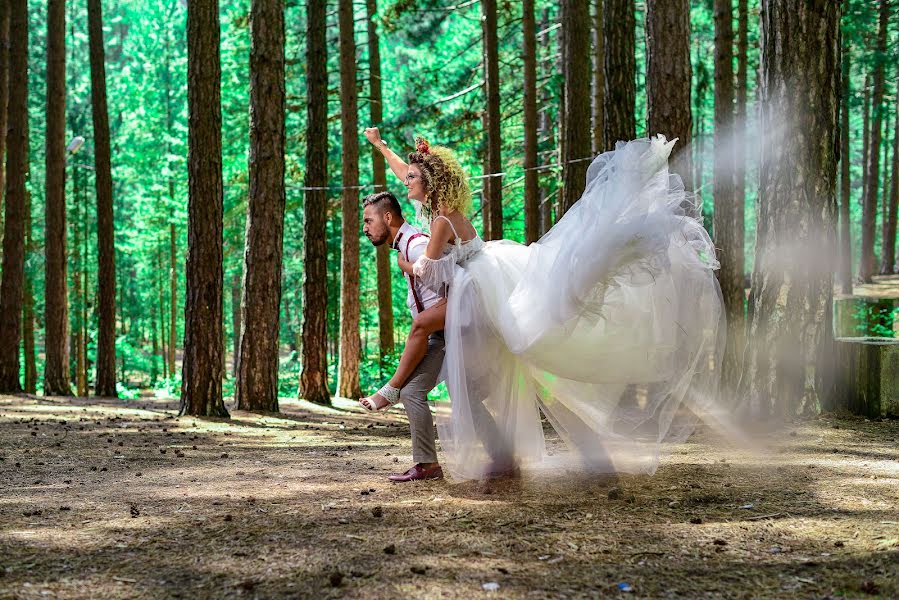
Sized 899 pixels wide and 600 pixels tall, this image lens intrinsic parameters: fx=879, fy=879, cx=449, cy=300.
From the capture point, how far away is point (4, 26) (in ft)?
51.7

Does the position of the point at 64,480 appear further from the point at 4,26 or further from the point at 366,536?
the point at 4,26

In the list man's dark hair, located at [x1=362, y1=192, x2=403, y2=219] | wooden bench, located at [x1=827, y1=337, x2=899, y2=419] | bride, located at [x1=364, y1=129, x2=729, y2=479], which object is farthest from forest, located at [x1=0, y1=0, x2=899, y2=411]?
man's dark hair, located at [x1=362, y1=192, x2=403, y2=219]

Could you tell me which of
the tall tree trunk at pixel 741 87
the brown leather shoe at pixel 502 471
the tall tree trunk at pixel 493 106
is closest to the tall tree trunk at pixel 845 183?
the tall tree trunk at pixel 741 87

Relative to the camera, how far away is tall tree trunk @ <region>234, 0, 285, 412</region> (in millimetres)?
12023

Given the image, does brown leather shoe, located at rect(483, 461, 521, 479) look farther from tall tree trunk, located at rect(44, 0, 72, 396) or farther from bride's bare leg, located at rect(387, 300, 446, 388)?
tall tree trunk, located at rect(44, 0, 72, 396)

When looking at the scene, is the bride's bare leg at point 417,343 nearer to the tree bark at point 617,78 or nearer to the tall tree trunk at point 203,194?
the tree bark at point 617,78

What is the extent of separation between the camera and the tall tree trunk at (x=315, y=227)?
15422mm

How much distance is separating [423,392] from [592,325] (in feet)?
4.00

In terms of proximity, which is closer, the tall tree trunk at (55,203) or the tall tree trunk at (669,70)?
the tall tree trunk at (669,70)

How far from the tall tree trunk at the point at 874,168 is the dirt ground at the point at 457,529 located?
21.2m

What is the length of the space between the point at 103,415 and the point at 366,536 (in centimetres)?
889

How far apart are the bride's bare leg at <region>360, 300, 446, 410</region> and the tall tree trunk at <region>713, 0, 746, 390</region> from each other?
9666 mm

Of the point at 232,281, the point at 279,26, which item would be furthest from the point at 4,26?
the point at 232,281

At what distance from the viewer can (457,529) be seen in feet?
14.7
